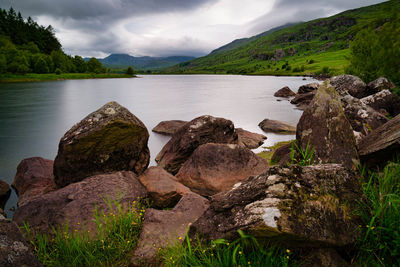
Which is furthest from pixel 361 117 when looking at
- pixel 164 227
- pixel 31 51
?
pixel 31 51

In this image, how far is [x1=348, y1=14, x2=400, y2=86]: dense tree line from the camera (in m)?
21.9

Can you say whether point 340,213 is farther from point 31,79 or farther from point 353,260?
point 31,79

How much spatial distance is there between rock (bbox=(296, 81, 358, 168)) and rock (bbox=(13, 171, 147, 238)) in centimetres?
630

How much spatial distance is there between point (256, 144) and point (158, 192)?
1354cm

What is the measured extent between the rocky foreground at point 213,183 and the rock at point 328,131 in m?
0.03

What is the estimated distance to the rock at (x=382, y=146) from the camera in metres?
6.78

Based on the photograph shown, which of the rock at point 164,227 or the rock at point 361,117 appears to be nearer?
the rock at point 164,227

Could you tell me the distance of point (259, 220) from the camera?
12.7 ft

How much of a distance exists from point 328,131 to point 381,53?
2243 cm

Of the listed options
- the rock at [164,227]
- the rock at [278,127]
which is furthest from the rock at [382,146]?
the rock at [278,127]

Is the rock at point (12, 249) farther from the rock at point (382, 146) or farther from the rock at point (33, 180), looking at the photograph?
the rock at point (382, 146)

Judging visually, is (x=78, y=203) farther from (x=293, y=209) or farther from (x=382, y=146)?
(x=382, y=146)

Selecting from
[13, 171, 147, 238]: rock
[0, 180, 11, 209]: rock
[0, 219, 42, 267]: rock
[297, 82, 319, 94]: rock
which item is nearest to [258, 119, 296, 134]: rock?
[13, 171, 147, 238]: rock

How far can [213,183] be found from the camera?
10180mm
